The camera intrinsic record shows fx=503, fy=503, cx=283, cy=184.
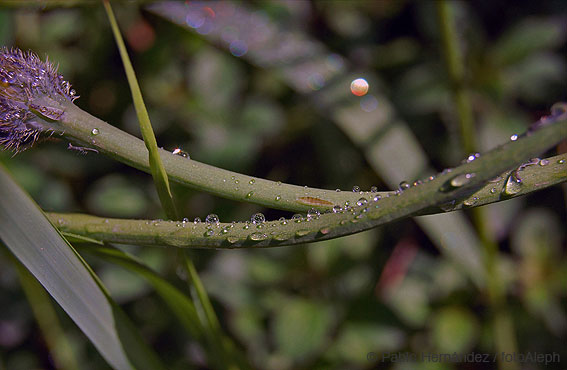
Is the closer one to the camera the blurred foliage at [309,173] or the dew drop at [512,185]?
the dew drop at [512,185]

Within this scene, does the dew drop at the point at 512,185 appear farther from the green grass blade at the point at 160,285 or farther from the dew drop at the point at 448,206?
the green grass blade at the point at 160,285

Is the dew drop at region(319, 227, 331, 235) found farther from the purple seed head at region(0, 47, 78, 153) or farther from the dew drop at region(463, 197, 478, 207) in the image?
the purple seed head at region(0, 47, 78, 153)

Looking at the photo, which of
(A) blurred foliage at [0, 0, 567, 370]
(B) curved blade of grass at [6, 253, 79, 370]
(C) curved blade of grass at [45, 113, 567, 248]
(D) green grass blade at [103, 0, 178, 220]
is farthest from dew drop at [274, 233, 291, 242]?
(B) curved blade of grass at [6, 253, 79, 370]

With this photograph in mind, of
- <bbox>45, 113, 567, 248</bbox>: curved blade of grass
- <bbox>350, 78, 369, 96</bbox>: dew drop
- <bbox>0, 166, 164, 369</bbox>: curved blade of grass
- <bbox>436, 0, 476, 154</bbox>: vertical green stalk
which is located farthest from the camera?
<bbox>350, 78, 369, 96</bbox>: dew drop

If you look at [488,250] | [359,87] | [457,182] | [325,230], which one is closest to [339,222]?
[325,230]

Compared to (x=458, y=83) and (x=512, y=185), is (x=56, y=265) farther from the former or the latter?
(x=458, y=83)

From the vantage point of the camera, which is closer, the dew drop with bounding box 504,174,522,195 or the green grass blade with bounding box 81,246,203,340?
the dew drop with bounding box 504,174,522,195

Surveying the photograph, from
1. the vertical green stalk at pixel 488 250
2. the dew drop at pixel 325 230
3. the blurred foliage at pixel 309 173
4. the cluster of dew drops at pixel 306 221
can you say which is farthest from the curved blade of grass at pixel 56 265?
the vertical green stalk at pixel 488 250

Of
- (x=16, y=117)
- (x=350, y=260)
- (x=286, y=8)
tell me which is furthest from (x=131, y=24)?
(x=16, y=117)

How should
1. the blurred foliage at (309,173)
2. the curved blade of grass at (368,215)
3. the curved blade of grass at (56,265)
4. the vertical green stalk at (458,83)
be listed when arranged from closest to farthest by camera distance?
the curved blade of grass at (368,215) < the curved blade of grass at (56,265) < the vertical green stalk at (458,83) < the blurred foliage at (309,173)

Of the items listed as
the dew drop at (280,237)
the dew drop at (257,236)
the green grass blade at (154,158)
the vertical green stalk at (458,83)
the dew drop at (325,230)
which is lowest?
the dew drop at (325,230)
